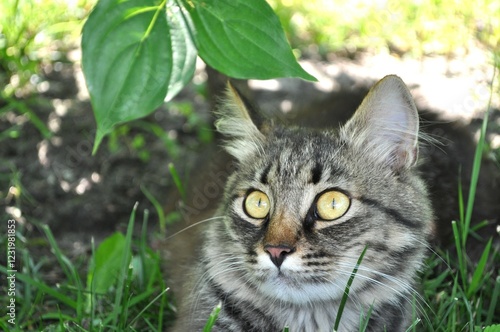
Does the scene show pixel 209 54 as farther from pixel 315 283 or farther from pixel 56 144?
pixel 56 144

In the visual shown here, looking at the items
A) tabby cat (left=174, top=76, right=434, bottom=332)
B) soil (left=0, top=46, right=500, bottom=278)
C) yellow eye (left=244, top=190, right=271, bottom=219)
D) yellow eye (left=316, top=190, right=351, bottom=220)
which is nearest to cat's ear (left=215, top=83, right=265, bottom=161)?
tabby cat (left=174, top=76, right=434, bottom=332)

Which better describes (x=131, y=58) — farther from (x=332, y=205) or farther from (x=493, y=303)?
(x=493, y=303)

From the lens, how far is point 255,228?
2.85 meters

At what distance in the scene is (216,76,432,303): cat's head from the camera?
268 centimetres

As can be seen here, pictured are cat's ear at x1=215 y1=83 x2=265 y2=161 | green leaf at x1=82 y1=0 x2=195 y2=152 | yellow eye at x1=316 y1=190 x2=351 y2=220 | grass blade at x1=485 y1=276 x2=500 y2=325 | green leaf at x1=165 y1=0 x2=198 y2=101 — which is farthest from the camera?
grass blade at x1=485 y1=276 x2=500 y2=325

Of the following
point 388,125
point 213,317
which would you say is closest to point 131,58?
point 213,317

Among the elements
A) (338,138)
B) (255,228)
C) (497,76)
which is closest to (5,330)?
(255,228)

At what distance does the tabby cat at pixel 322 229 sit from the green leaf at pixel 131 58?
0.53 meters

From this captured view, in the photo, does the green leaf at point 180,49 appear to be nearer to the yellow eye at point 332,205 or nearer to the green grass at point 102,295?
the yellow eye at point 332,205

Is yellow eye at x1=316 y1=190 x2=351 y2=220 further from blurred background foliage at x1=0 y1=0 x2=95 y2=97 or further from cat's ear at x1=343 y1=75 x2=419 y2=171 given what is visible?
blurred background foliage at x1=0 y1=0 x2=95 y2=97

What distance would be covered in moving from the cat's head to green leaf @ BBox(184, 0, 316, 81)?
0.45 m

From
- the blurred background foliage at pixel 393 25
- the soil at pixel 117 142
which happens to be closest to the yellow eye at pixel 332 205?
the soil at pixel 117 142

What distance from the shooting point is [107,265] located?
11.9ft

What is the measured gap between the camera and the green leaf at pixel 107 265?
3.57 m
